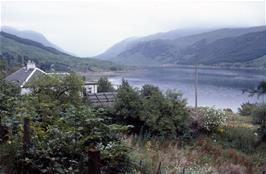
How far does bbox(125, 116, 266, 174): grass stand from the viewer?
359 inches

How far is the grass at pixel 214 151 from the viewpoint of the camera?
9.11 metres

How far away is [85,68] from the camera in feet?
366

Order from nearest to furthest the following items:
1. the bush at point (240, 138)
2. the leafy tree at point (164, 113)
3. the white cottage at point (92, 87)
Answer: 1. the leafy tree at point (164, 113)
2. the bush at point (240, 138)
3. the white cottage at point (92, 87)

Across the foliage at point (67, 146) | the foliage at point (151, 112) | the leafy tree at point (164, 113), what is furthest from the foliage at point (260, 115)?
the foliage at point (67, 146)

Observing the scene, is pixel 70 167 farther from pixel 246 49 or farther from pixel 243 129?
pixel 246 49

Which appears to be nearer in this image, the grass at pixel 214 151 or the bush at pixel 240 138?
the grass at pixel 214 151

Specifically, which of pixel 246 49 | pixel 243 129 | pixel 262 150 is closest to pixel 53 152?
pixel 262 150

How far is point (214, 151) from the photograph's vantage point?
46.5ft

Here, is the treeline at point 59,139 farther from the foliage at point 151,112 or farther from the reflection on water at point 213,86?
the reflection on water at point 213,86

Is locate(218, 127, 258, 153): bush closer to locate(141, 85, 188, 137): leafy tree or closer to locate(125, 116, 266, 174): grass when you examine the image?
locate(125, 116, 266, 174): grass

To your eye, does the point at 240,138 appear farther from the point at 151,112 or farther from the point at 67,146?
the point at 67,146

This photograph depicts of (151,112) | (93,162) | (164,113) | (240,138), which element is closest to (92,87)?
(240,138)

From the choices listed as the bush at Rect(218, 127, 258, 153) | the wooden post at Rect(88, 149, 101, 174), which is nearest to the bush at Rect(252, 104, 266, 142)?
the bush at Rect(218, 127, 258, 153)

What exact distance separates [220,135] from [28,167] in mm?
13709
